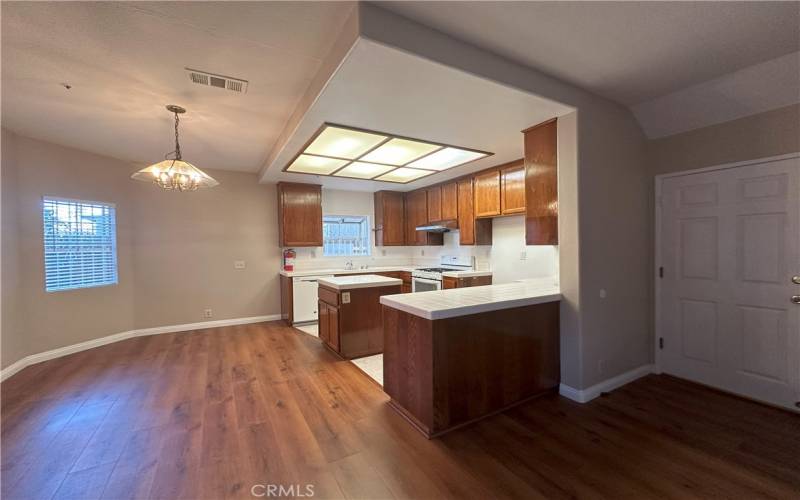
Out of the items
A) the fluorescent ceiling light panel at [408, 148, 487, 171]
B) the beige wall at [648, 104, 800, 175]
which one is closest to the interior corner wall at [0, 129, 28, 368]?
the fluorescent ceiling light panel at [408, 148, 487, 171]

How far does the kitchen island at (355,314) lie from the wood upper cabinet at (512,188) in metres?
1.74

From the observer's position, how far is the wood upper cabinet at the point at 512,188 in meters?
3.96

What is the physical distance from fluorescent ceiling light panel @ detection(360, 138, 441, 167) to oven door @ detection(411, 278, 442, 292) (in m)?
1.83

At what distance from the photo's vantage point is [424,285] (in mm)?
5133

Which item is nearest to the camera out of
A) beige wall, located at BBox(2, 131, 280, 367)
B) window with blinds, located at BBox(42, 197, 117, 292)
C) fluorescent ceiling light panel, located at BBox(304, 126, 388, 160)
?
fluorescent ceiling light panel, located at BBox(304, 126, 388, 160)

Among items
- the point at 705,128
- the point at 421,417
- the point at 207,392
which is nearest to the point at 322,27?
the point at 421,417

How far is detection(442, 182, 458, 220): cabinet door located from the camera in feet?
16.7

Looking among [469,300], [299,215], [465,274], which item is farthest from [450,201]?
[469,300]

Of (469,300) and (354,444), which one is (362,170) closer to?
(469,300)

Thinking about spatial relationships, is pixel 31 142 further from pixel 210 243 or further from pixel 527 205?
pixel 527 205

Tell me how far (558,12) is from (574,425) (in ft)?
8.73

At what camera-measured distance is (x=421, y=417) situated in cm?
229

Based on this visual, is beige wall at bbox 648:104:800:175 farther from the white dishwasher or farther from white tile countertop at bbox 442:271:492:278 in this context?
the white dishwasher

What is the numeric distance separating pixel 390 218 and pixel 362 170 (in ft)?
6.09
